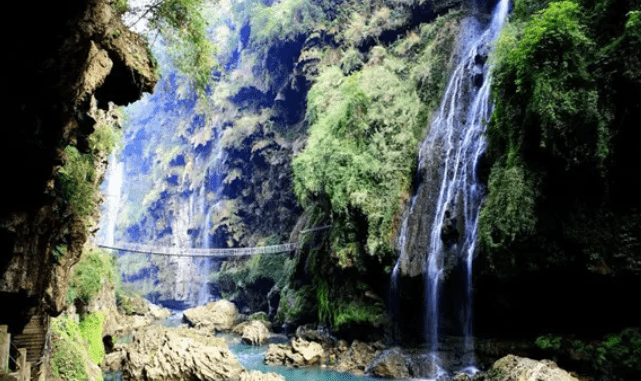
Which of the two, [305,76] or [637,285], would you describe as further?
[305,76]

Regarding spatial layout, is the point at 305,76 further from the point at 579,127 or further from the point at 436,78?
the point at 579,127

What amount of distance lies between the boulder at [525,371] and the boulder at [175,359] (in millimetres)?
6855

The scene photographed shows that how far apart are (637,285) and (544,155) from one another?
11.3 ft

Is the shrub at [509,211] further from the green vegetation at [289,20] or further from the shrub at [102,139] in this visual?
the green vegetation at [289,20]

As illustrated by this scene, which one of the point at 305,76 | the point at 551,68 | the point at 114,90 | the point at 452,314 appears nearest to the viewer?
the point at 114,90

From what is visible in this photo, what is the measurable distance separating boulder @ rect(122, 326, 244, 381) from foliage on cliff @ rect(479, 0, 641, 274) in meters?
8.03

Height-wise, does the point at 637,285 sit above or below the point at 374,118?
below

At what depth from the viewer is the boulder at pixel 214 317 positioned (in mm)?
26728

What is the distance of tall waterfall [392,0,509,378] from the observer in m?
13.6

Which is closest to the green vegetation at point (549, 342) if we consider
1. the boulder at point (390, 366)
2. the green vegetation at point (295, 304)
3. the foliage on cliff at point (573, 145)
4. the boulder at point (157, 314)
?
the foliage on cliff at point (573, 145)

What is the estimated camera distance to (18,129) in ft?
14.6

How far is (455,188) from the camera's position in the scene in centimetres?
1503

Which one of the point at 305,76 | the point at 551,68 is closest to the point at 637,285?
the point at 551,68

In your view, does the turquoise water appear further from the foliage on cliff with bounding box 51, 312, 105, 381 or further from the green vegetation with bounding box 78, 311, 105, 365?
the foliage on cliff with bounding box 51, 312, 105, 381
